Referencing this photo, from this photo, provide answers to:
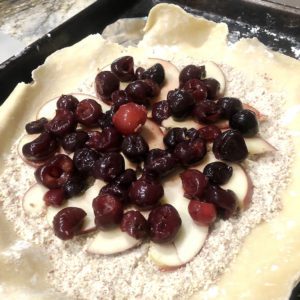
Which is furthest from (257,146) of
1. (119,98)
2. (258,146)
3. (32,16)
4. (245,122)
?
(32,16)

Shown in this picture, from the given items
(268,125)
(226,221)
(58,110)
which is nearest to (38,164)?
(58,110)

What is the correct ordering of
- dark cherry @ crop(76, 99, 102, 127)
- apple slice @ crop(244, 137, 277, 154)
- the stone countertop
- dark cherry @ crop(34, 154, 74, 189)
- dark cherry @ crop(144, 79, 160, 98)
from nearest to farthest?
1. dark cherry @ crop(34, 154, 74, 189)
2. apple slice @ crop(244, 137, 277, 154)
3. dark cherry @ crop(76, 99, 102, 127)
4. dark cherry @ crop(144, 79, 160, 98)
5. the stone countertop

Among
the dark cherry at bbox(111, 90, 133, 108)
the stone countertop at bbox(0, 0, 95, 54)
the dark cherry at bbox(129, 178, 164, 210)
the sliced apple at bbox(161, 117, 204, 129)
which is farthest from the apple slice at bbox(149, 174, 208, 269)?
the stone countertop at bbox(0, 0, 95, 54)

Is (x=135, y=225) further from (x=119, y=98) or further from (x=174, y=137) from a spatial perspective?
(x=119, y=98)

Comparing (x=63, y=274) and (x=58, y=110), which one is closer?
(x=63, y=274)

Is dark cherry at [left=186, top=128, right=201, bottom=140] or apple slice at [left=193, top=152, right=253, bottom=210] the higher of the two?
dark cherry at [left=186, top=128, right=201, bottom=140]

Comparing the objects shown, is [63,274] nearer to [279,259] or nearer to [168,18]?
[279,259]

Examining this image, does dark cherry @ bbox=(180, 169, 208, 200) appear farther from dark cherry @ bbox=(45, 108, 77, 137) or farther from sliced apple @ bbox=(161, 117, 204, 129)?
dark cherry @ bbox=(45, 108, 77, 137)
